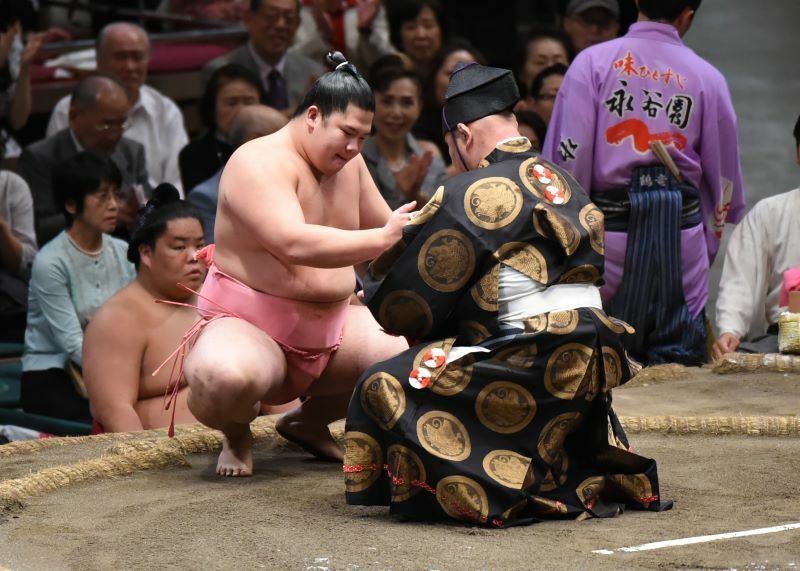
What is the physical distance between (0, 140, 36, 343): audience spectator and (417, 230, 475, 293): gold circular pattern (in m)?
2.30

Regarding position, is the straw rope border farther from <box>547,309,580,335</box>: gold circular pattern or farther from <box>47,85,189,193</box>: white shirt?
<box>47,85,189,193</box>: white shirt

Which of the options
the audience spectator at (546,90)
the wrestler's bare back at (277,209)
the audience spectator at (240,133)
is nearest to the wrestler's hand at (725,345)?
the audience spectator at (546,90)

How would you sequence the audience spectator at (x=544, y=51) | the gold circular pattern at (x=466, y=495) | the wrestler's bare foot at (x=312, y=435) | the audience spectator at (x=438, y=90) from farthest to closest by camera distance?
1. the audience spectator at (x=544, y=51)
2. the audience spectator at (x=438, y=90)
3. the wrestler's bare foot at (x=312, y=435)
4. the gold circular pattern at (x=466, y=495)

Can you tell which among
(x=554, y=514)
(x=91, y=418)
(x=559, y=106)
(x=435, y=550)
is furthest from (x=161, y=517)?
(x=559, y=106)

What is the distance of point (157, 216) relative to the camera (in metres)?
3.55

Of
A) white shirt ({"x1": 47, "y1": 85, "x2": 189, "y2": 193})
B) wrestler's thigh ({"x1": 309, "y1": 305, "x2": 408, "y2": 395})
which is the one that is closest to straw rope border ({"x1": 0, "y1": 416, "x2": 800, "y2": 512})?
wrestler's thigh ({"x1": 309, "y1": 305, "x2": 408, "y2": 395})

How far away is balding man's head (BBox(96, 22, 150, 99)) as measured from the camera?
4.96 m

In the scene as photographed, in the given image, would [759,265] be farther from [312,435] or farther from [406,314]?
[406,314]

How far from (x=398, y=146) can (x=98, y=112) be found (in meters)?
1.02

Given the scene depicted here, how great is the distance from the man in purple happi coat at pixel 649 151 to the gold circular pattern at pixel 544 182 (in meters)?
1.41

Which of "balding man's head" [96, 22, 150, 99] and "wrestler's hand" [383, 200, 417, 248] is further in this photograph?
"balding man's head" [96, 22, 150, 99]

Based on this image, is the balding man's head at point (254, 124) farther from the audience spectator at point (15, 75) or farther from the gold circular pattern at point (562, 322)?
the gold circular pattern at point (562, 322)

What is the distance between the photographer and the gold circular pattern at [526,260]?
7.97 feet

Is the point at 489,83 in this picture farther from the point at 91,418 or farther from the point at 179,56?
the point at 179,56
